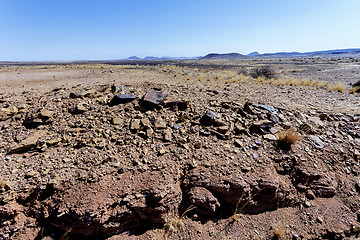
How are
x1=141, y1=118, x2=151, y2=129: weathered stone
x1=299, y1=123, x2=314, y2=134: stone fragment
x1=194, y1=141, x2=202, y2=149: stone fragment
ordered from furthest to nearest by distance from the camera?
x1=299, y1=123, x2=314, y2=134: stone fragment, x1=141, y1=118, x2=151, y2=129: weathered stone, x1=194, y1=141, x2=202, y2=149: stone fragment

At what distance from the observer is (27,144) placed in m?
3.37

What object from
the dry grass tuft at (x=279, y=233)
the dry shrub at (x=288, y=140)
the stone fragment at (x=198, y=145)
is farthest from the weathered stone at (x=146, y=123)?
the dry grass tuft at (x=279, y=233)

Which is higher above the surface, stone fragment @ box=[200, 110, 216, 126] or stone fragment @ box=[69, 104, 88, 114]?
stone fragment @ box=[69, 104, 88, 114]

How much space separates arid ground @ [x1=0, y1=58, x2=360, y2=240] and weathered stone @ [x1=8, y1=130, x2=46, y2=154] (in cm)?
2

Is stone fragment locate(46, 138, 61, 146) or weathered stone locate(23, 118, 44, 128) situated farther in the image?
weathered stone locate(23, 118, 44, 128)

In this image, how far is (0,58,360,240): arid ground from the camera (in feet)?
9.31

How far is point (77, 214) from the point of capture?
2.72m

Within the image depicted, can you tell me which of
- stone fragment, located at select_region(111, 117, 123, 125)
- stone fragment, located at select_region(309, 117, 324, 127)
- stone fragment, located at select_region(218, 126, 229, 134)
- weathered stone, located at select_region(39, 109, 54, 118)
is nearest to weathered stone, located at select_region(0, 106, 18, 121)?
weathered stone, located at select_region(39, 109, 54, 118)

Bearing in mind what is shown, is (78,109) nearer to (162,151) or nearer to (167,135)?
(167,135)

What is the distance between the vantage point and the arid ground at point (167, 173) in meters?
2.84

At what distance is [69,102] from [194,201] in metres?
4.01

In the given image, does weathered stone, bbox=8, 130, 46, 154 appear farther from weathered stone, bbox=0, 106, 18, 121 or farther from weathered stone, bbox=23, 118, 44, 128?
weathered stone, bbox=0, 106, 18, 121

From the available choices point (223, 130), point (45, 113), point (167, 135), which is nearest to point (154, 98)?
point (167, 135)

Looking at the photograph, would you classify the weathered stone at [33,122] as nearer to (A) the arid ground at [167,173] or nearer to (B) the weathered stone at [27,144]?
(A) the arid ground at [167,173]
